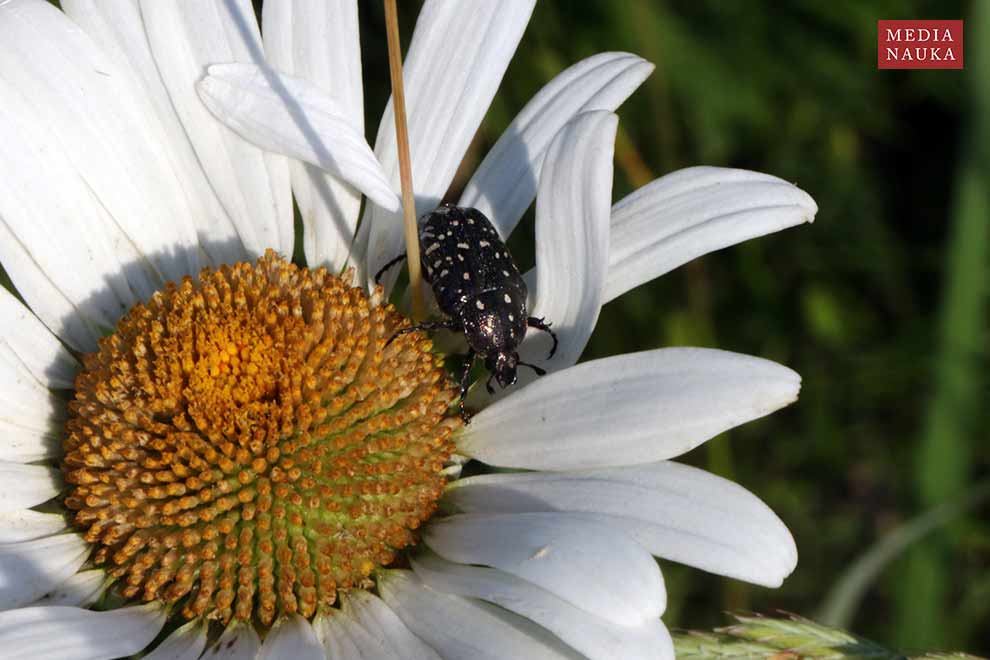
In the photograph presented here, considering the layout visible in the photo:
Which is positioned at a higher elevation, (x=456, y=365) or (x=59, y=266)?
(x=59, y=266)

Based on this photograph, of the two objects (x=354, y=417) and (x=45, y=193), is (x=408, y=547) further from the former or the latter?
(x=45, y=193)

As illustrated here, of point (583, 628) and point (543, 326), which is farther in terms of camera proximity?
point (543, 326)

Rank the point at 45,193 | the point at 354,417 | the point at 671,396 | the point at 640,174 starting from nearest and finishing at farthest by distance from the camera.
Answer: the point at 671,396
the point at 354,417
the point at 45,193
the point at 640,174

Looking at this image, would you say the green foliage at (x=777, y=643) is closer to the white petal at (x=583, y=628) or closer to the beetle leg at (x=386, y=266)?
the white petal at (x=583, y=628)

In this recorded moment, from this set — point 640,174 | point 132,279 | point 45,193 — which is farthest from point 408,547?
point 640,174


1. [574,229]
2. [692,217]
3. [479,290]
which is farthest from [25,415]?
[692,217]

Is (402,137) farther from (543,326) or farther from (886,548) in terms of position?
(886,548)

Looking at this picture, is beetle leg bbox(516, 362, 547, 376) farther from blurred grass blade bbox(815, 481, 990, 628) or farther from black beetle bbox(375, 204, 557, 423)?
blurred grass blade bbox(815, 481, 990, 628)
